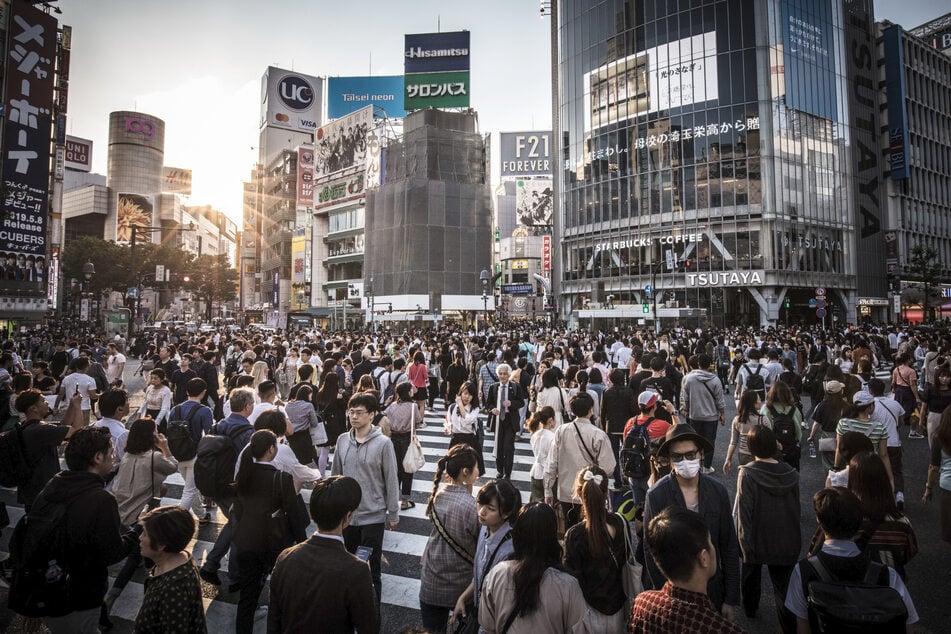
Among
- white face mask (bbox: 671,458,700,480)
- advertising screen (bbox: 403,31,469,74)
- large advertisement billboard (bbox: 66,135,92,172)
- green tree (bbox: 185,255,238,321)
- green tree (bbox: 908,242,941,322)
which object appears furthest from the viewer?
large advertisement billboard (bbox: 66,135,92,172)

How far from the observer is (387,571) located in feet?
17.5

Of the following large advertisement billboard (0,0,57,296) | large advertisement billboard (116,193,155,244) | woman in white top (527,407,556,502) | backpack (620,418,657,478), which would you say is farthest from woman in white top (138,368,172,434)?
large advertisement billboard (116,193,155,244)

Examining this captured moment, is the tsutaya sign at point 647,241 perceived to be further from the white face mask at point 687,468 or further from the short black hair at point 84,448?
the short black hair at point 84,448

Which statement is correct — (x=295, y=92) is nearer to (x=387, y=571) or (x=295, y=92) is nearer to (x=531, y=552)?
(x=387, y=571)

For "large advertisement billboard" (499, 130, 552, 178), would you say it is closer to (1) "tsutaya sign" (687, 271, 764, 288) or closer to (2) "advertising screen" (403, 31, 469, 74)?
(2) "advertising screen" (403, 31, 469, 74)

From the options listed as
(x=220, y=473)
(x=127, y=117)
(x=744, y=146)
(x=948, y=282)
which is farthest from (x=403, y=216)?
(x=127, y=117)

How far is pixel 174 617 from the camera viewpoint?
8.53 ft

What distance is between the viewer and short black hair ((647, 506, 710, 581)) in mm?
2246

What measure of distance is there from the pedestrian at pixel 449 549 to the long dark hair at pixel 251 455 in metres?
1.55

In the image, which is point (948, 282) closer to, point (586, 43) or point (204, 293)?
point (586, 43)

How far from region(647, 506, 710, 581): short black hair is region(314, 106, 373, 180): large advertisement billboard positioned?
218 ft

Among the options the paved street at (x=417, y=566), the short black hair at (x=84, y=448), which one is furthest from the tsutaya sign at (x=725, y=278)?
the short black hair at (x=84, y=448)

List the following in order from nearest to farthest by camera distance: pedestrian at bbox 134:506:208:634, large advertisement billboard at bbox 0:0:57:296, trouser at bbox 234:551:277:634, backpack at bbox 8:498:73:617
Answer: pedestrian at bbox 134:506:208:634, backpack at bbox 8:498:73:617, trouser at bbox 234:551:277:634, large advertisement billboard at bbox 0:0:57:296

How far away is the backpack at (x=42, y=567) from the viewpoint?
10.3ft
